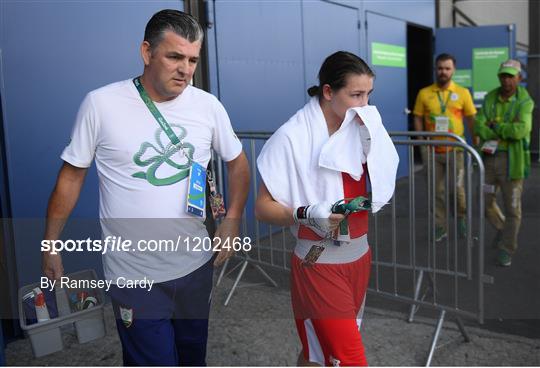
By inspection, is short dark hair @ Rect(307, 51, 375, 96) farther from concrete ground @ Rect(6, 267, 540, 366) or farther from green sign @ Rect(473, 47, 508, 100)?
green sign @ Rect(473, 47, 508, 100)

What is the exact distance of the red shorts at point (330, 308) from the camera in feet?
7.54

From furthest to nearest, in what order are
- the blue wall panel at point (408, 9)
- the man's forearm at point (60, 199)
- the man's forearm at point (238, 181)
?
1. the blue wall panel at point (408, 9)
2. the man's forearm at point (238, 181)
3. the man's forearm at point (60, 199)

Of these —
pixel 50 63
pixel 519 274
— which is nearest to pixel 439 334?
pixel 519 274

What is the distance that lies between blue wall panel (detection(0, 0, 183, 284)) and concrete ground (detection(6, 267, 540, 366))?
0.66m

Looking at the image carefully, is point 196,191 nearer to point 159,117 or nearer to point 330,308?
point 159,117

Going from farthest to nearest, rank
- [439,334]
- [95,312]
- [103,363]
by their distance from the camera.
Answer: [439,334], [103,363], [95,312]

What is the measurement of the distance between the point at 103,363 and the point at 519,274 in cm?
345

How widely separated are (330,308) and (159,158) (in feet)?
2.92

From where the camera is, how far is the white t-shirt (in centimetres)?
224

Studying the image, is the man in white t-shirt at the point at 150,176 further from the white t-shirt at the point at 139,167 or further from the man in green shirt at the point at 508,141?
the man in green shirt at the point at 508,141

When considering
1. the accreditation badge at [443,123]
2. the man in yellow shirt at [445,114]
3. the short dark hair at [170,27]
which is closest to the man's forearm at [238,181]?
the short dark hair at [170,27]

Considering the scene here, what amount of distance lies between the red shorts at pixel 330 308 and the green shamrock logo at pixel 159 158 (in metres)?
0.62

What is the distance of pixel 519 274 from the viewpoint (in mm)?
4992

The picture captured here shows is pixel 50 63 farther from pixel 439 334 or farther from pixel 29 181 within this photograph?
pixel 439 334
